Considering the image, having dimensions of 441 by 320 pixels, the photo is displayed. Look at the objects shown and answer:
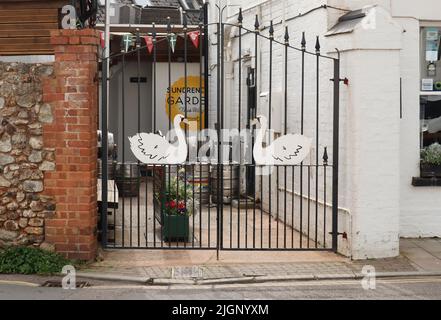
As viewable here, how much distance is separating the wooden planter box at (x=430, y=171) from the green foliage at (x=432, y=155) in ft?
0.17

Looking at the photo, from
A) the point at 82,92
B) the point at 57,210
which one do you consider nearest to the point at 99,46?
the point at 82,92

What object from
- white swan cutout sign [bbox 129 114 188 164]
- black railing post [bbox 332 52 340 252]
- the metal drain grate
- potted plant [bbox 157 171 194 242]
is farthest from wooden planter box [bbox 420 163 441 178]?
the metal drain grate

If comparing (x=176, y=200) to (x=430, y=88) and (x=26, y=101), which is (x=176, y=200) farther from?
(x=430, y=88)

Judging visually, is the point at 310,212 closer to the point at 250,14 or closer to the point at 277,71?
the point at 277,71

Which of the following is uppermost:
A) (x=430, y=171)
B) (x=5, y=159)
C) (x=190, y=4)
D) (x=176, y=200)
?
(x=190, y=4)

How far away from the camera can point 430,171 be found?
10.1 meters

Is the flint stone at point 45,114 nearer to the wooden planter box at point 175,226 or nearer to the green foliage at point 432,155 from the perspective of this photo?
the wooden planter box at point 175,226

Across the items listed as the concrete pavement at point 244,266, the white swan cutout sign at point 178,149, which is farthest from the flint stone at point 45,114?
the concrete pavement at point 244,266

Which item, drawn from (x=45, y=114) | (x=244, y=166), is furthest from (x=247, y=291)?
(x=244, y=166)

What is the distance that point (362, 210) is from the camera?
28.6ft

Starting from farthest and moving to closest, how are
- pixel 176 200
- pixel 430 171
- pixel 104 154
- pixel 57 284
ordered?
pixel 430 171 → pixel 176 200 → pixel 104 154 → pixel 57 284

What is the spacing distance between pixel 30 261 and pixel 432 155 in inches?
223

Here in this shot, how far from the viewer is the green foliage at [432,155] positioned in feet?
33.0

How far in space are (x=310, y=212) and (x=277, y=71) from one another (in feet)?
9.41
